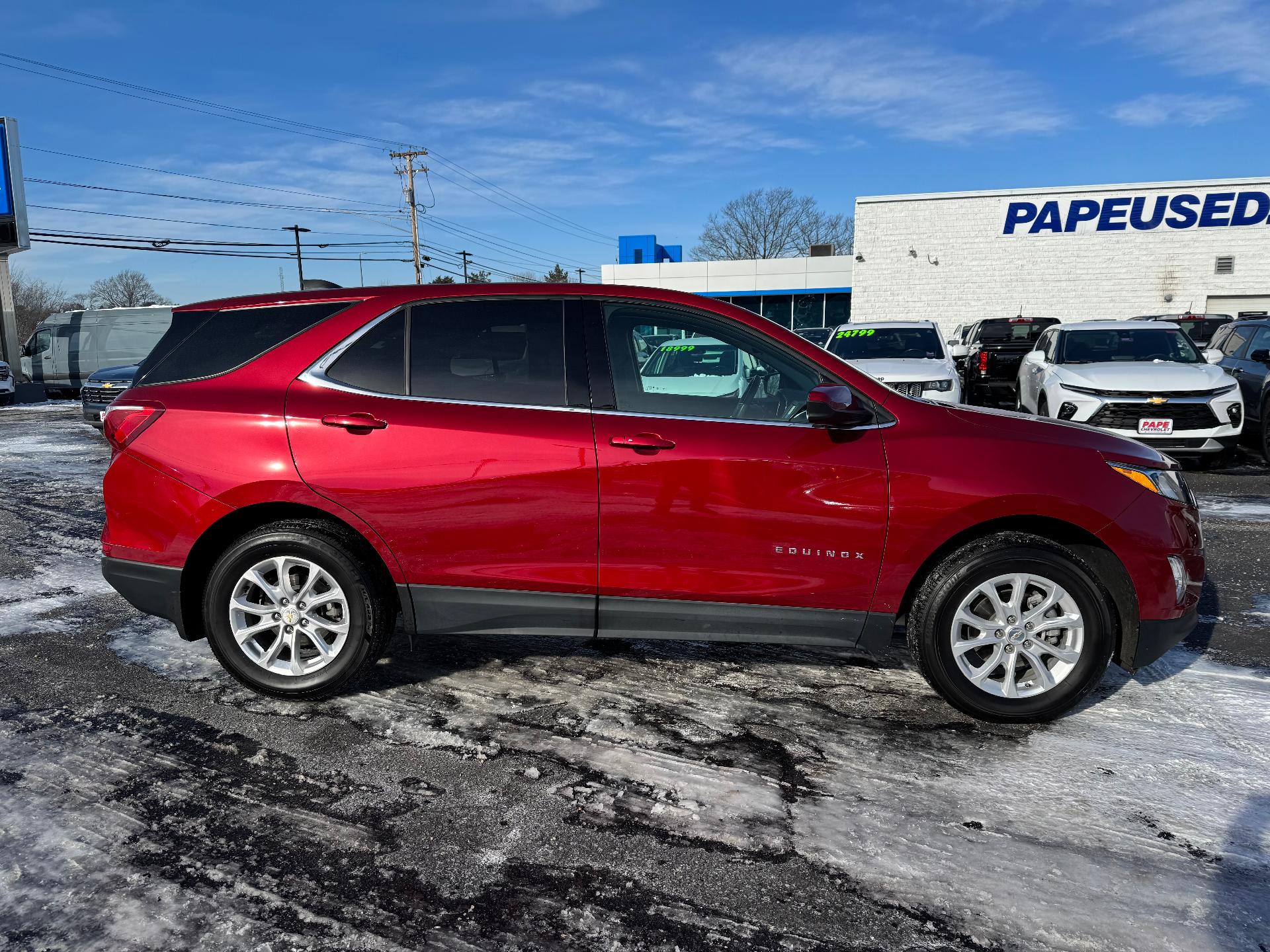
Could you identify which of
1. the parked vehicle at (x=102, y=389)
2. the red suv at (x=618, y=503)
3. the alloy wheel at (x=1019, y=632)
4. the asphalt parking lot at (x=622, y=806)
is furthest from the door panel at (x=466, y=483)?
the parked vehicle at (x=102, y=389)

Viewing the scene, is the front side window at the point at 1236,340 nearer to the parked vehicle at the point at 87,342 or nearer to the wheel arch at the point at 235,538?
the wheel arch at the point at 235,538

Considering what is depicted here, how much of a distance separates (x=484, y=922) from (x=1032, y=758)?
2.11 metres

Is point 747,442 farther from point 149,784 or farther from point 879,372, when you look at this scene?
point 879,372

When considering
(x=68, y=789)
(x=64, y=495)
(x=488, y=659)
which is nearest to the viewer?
(x=68, y=789)

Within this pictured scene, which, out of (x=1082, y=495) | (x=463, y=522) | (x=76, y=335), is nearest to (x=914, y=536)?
(x=1082, y=495)

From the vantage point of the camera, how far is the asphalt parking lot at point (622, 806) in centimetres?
229

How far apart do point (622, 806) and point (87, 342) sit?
89.6 ft

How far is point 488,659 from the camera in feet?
13.8

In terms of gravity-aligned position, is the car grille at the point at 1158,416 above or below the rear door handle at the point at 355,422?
below

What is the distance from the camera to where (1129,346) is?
10578mm

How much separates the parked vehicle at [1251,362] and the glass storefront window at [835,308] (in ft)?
104

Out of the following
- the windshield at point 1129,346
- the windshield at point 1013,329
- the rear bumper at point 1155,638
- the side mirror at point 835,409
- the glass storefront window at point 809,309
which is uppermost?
the glass storefront window at point 809,309

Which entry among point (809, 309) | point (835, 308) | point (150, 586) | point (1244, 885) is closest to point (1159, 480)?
point (1244, 885)

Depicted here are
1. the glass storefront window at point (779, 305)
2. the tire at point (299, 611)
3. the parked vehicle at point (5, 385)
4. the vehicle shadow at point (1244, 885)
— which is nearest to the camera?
the vehicle shadow at point (1244, 885)
